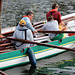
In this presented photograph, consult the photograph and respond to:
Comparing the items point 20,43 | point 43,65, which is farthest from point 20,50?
point 43,65

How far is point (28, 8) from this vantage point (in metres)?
31.8

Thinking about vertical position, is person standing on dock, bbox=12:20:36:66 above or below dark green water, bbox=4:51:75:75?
above

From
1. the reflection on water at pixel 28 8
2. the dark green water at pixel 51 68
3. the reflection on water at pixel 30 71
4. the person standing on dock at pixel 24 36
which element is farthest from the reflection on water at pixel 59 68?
the reflection on water at pixel 28 8

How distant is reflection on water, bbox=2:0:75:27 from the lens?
27.1 m

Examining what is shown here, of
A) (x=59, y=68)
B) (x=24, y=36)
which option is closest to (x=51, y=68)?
(x=59, y=68)

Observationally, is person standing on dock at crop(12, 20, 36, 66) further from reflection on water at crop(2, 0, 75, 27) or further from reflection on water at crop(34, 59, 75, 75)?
reflection on water at crop(2, 0, 75, 27)

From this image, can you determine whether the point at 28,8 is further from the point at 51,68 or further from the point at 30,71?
the point at 30,71

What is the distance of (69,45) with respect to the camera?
1450 centimetres

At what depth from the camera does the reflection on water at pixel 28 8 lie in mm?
27078

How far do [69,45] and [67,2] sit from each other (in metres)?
21.2

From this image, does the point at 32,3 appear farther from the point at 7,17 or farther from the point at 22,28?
the point at 22,28

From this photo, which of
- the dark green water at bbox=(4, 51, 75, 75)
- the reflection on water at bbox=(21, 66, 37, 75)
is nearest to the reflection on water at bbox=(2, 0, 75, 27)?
the dark green water at bbox=(4, 51, 75, 75)

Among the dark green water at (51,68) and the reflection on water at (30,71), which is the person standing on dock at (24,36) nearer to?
the reflection on water at (30,71)

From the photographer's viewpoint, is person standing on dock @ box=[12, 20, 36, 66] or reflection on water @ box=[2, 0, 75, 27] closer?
person standing on dock @ box=[12, 20, 36, 66]
